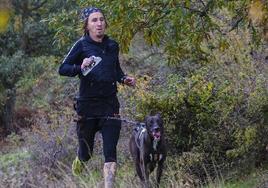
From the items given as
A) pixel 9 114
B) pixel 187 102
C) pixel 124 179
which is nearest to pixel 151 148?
pixel 124 179

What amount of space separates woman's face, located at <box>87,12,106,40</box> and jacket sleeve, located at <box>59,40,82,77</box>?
220 millimetres

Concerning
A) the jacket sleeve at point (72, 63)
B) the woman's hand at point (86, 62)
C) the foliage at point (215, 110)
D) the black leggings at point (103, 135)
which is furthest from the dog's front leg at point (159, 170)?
the woman's hand at point (86, 62)

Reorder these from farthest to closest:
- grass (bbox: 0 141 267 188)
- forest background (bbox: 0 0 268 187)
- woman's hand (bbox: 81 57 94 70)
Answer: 1. forest background (bbox: 0 0 268 187)
2. grass (bbox: 0 141 267 188)
3. woman's hand (bbox: 81 57 94 70)

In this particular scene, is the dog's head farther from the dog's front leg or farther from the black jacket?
the black jacket

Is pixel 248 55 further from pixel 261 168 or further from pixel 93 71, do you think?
pixel 93 71

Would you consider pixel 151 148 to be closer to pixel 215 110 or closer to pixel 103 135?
pixel 103 135

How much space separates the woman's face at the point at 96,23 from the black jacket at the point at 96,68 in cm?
12

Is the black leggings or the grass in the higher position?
the black leggings

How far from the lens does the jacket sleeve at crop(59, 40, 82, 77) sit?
7.04 m

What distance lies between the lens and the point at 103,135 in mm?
7266

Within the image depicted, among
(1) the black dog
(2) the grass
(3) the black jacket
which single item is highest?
(3) the black jacket

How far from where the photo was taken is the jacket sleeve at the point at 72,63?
704cm

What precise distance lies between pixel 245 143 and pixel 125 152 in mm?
2134

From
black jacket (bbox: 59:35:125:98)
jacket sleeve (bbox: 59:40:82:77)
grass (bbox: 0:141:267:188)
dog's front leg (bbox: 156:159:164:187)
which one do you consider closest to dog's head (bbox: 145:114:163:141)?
dog's front leg (bbox: 156:159:164:187)
